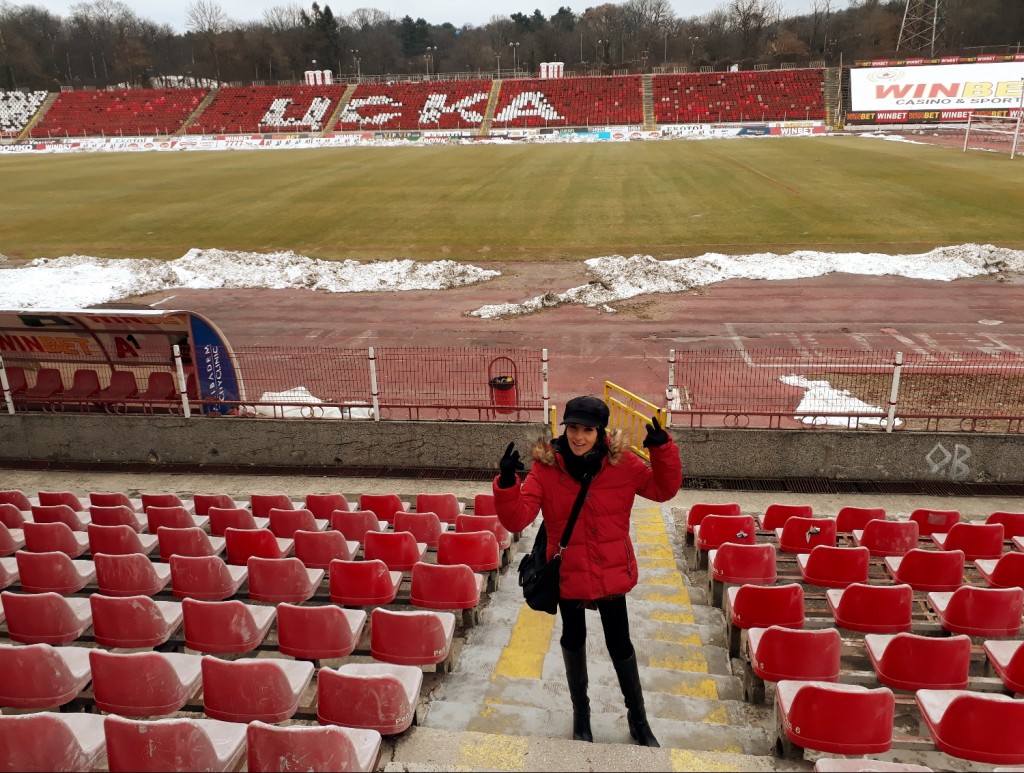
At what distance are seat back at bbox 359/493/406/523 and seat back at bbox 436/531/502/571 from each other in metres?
1.76

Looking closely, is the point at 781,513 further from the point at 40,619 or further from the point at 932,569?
the point at 40,619

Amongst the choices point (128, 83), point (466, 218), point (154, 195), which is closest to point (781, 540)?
point (466, 218)

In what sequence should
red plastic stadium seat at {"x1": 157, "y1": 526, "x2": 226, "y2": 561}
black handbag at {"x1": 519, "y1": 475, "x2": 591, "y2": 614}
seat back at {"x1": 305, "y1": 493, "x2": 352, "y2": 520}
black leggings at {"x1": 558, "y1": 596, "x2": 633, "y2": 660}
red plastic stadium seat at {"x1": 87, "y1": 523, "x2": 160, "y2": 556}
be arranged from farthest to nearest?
seat back at {"x1": 305, "y1": 493, "x2": 352, "y2": 520} → red plastic stadium seat at {"x1": 87, "y1": 523, "x2": 160, "y2": 556} → red plastic stadium seat at {"x1": 157, "y1": 526, "x2": 226, "y2": 561} → black leggings at {"x1": 558, "y1": 596, "x2": 633, "y2": 660} → black handbag at {"x1": 519, "y1": 475, "x2": 591, "y2": 614}

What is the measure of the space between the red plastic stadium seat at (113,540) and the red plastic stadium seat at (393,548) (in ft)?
7.91

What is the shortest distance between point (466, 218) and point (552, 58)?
106 meters

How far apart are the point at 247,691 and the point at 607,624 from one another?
226 centimetres

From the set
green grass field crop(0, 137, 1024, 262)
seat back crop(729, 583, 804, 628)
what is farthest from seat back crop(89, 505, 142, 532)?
green grass field crop(0, 137, 1024, 262)

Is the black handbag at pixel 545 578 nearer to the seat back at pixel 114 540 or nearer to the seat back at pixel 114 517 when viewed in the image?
the seat back at pixel 114 540

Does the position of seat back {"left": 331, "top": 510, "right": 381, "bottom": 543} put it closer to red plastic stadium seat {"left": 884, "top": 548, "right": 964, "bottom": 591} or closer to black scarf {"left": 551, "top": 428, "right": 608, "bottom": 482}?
black scarf {"left": 551, "top": 428, "right": 608, "bottom": 482}

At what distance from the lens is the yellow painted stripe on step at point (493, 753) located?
381 cm

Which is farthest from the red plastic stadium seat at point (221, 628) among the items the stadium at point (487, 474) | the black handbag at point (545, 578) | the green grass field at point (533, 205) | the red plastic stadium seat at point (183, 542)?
the green grass field at point (533, 205)

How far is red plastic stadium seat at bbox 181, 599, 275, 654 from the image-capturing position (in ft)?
17.2

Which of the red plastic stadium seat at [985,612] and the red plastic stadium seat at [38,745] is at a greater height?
the red plastic stadium seat at [38,745]

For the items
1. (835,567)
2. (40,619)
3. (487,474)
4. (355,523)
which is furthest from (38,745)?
(487,474)
